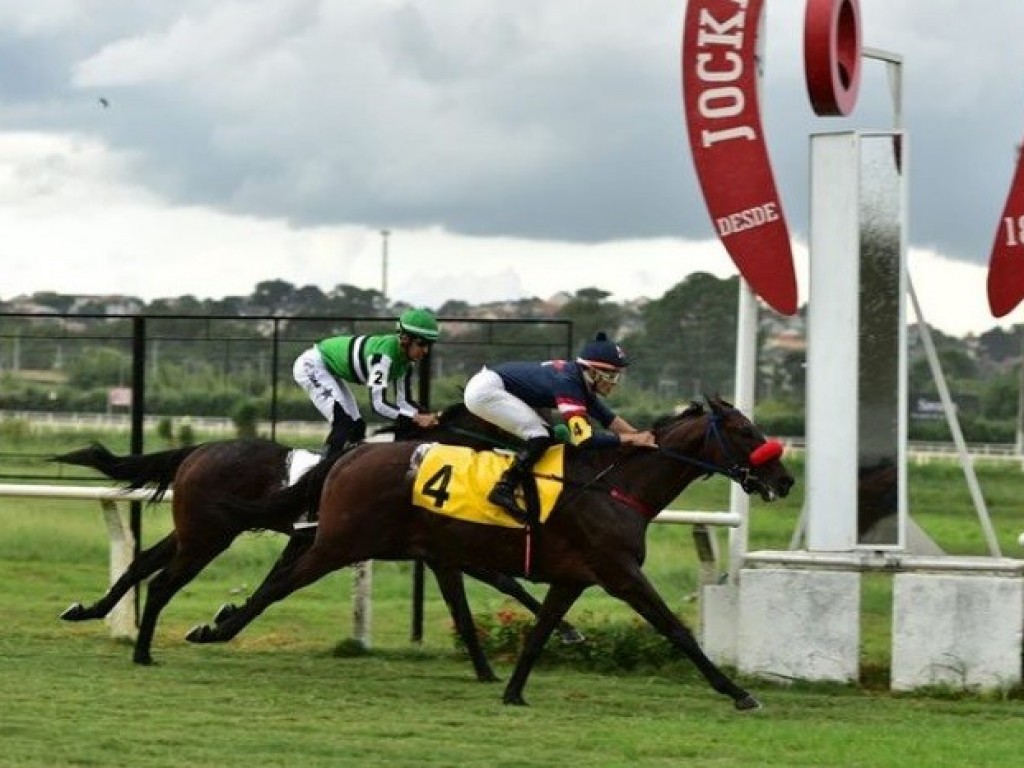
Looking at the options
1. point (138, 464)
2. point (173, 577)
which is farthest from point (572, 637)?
point (138, 464)

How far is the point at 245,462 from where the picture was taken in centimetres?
1102

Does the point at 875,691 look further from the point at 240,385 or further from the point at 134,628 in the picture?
the point at 240,385

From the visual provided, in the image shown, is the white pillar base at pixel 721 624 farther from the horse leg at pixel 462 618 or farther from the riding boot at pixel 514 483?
the riding boot at pixel 514 483

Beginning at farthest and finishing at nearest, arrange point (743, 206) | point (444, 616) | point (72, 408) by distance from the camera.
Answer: point (72, 408) < point (444, 616) < point (743, 206)

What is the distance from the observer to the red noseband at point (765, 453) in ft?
31.1

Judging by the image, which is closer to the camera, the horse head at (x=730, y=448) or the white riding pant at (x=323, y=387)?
the horse head at (x=730, y=448)

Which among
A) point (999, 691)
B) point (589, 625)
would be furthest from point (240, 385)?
point (999, 691)

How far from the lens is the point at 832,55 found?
34.1 ft

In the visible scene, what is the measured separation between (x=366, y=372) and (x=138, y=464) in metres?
1.44

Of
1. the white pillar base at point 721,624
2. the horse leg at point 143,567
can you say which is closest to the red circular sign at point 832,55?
the white pillar base at point 721,624

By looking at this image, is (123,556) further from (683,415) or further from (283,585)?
(683,415)

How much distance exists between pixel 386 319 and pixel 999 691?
14.9ft

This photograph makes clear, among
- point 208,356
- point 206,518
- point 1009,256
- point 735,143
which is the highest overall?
point 735,143

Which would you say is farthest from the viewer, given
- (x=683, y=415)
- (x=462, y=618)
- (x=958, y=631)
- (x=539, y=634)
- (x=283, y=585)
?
(x=462, y=618)
